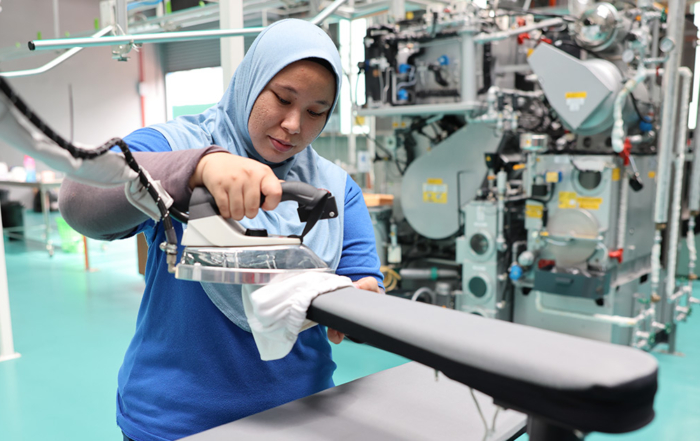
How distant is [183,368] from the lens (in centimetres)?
98

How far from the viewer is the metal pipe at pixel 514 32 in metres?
3.30

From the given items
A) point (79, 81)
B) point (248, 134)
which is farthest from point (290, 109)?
point (79, 81)

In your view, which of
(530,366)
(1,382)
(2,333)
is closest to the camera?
(530,366)

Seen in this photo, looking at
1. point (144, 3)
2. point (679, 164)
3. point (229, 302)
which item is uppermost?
point (144, 3)

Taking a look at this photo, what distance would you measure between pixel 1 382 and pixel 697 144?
14.3 ft

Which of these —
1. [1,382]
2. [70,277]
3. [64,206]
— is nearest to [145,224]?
[64,206]

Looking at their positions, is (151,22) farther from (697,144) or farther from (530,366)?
(530,366)

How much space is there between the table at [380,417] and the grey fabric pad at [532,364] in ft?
1.02

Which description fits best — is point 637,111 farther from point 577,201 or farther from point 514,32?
point 514,32

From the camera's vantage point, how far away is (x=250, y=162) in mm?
710

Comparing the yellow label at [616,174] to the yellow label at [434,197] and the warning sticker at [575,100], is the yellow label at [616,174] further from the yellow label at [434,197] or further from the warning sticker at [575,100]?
the yellow label at [434,197]

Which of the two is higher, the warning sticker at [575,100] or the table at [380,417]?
the warning sticker at [575,100]

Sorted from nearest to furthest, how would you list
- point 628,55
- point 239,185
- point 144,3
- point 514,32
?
point 239,185, point 628,55, point 514,32, point 144,3

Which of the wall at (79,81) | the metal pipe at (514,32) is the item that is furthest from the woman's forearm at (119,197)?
the wall at (79,81)
